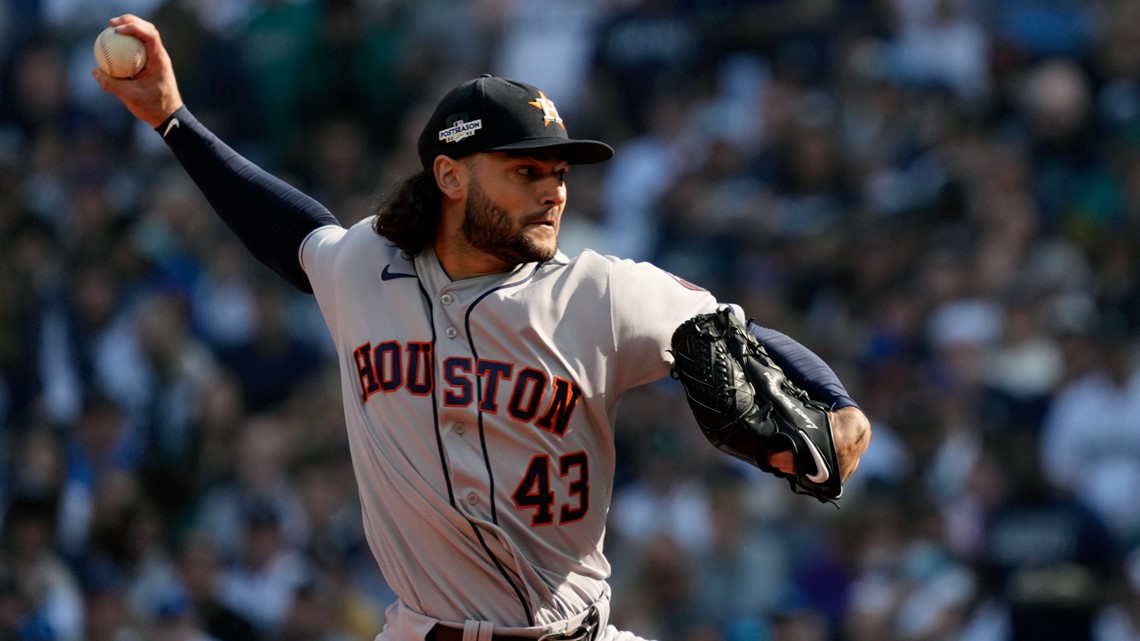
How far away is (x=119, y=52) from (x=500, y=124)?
102cm

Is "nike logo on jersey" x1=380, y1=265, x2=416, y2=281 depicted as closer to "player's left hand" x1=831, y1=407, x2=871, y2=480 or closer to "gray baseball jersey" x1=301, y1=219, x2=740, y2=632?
"gray baseball jersey" x1=301, y1=219, x2=740, y2=632

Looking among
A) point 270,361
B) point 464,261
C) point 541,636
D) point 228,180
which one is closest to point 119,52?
point 228,180

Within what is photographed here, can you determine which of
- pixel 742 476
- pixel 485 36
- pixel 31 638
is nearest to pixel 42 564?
pixel 31 638

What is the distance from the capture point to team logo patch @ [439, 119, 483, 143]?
3.57m

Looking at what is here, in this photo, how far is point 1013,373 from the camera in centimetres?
788

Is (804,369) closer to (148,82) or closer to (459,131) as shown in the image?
(459,131)

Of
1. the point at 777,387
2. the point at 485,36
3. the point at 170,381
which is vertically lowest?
the point at 170,381

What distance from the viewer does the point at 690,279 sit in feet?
28.9

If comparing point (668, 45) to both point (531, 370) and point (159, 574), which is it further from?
point (531, 370)

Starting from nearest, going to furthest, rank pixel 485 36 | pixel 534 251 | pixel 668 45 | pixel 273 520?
→ pixel 534 251
pixel 273 520
pixel 668 45
pixel 485 36

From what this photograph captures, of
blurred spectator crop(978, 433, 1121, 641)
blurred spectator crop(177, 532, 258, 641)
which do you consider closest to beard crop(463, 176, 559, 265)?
blurred spectator crop(978, 433, 1121, 641)

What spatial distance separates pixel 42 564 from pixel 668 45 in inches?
194

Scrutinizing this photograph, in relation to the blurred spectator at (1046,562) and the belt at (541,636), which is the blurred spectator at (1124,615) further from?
the belt at (541,636)

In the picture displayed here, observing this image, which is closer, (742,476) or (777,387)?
(777,387)
